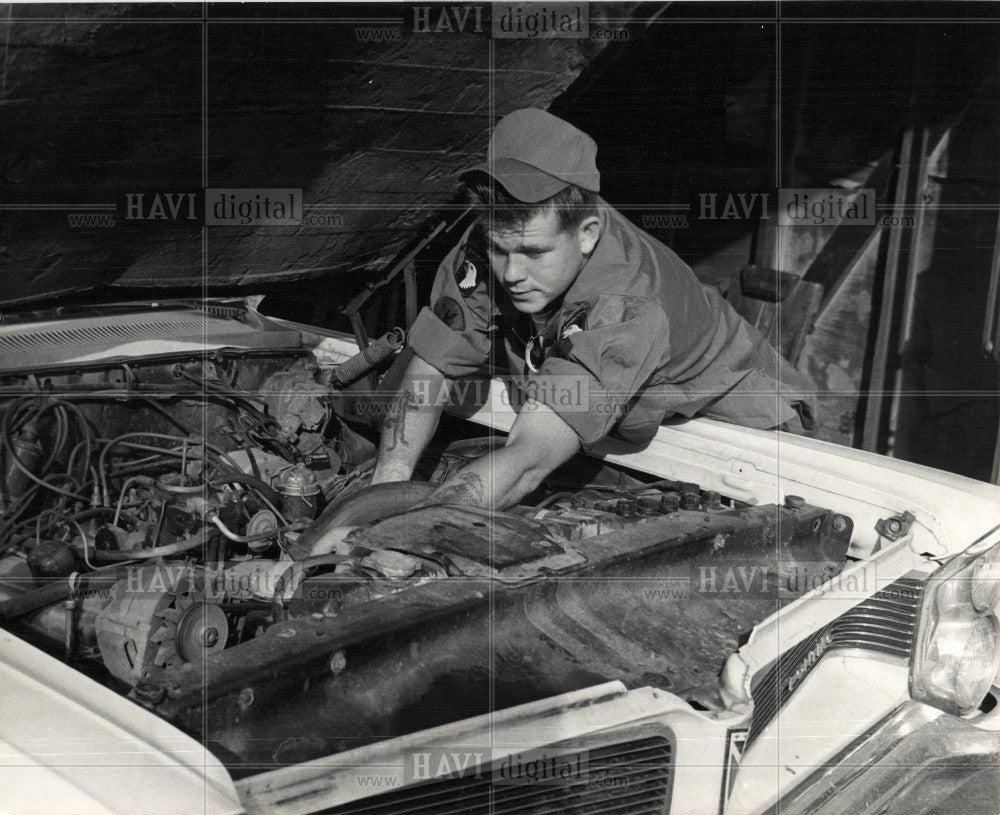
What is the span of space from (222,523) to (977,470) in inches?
131

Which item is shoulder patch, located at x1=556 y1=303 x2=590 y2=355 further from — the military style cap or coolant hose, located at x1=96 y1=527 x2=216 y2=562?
coolant hose, located at x1=96 y1=527 x2=216 y2=562

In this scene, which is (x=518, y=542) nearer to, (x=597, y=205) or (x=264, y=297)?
(x=597, y=205)

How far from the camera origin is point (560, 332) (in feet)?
7.23

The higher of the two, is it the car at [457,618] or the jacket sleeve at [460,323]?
the jacket sleeve at [460,323]

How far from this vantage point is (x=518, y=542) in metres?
1.57

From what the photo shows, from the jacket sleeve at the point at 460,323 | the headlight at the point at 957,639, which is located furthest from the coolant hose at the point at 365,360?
the headlight at the point at 957,639

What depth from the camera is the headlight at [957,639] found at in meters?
1.70

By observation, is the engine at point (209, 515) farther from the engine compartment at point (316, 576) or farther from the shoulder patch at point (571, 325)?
the shoulder patch at point (571, 325)

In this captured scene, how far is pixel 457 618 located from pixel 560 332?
99 cm

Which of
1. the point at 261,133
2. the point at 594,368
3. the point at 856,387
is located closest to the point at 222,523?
the point at 594,368

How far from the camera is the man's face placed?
2.19 m

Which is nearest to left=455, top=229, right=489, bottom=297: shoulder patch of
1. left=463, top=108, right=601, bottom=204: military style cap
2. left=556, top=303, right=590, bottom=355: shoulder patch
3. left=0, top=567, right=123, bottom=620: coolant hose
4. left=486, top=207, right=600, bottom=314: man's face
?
left=486, top=207, right=600, bottom=314: man's face

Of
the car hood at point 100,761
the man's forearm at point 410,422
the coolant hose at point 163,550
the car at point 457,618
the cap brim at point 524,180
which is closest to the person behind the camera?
the car hood at point 100,761

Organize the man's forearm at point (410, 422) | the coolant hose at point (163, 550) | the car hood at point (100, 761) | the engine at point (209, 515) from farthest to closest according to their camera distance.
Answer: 1. the man's forearm at point (410, 422)
2. the coolant hose at point (163, 550)
3. the engine at point (209, 515)
4. the car hood at point (100, 761)
